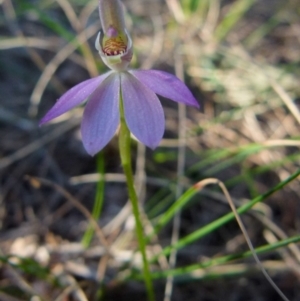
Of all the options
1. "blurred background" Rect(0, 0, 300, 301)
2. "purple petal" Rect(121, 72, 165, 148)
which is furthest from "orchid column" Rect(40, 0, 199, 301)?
"blurred background" Rect(0, 0, 300, 301)

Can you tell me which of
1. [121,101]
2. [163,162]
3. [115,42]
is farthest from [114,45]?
[163,162]

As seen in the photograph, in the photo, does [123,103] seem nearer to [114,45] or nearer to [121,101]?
[121,101]

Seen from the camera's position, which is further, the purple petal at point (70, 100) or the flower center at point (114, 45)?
the flower center at point (114, 45)

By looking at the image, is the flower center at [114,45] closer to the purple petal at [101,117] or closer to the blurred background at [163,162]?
the purple petal at [101,117]

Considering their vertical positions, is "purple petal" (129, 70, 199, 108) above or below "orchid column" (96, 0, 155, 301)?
below

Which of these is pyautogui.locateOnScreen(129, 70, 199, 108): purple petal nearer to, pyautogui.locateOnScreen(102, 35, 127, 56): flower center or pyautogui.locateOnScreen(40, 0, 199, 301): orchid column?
pyautogui.locateOnScreen(40, 0, 199, 301): orchid column

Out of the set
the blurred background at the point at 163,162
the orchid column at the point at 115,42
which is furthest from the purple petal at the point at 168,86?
the blurred background at the point at 163,162

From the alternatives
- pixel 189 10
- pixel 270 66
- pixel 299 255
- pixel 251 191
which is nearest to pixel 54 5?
pixel 189 10

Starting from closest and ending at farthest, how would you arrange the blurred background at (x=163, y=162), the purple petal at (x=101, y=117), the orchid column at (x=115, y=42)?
the purple petal at (x=101, y=117) → the orchid column at (x=115, y=42) → the blurred background at (x=163, y=162)
